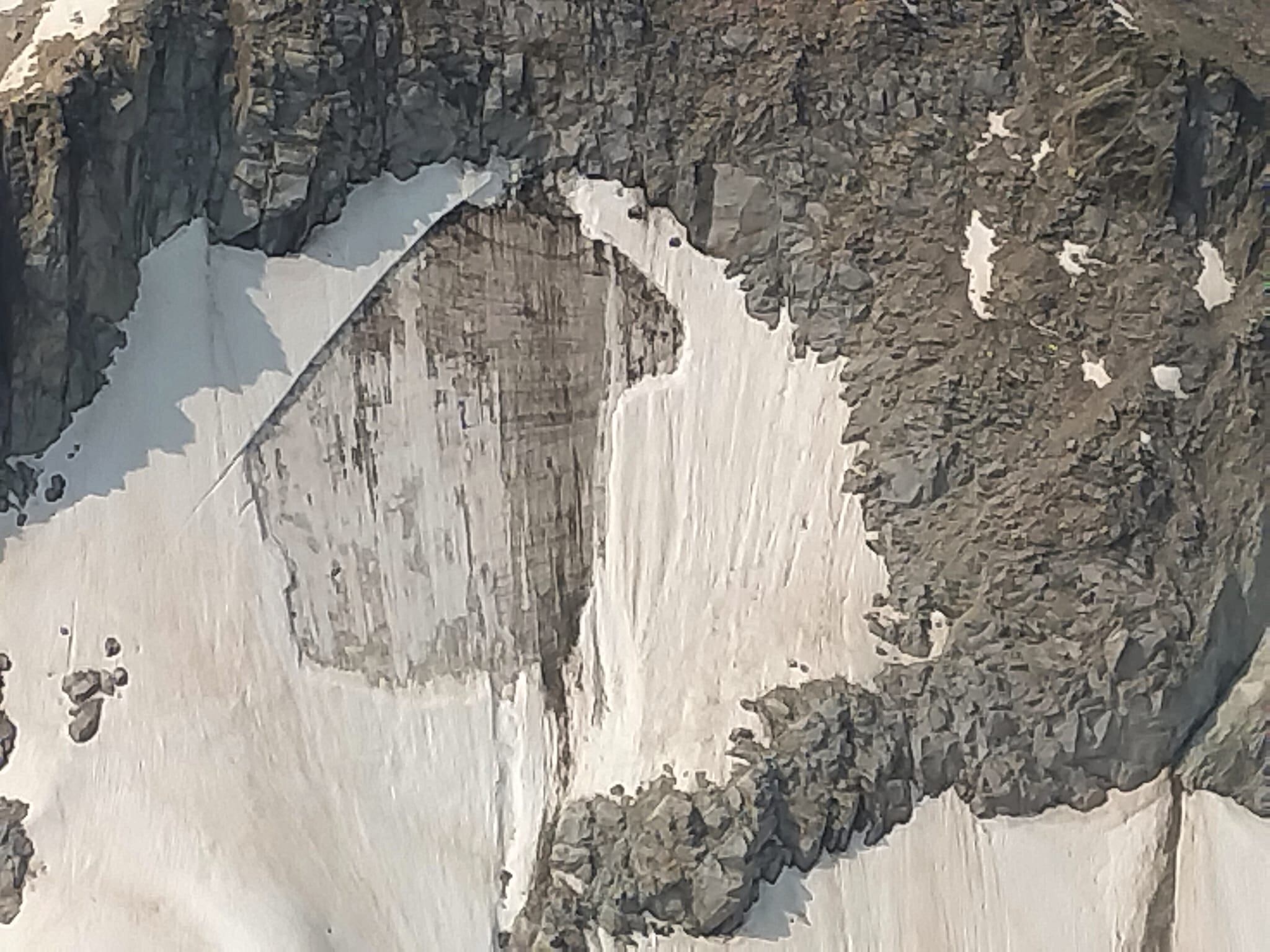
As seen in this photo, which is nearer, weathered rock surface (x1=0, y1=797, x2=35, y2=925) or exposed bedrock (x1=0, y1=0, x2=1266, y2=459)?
weathered rock surface (x1=0, y1=797, x2=35, y2=925)

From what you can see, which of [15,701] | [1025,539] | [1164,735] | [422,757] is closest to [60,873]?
[15,701]

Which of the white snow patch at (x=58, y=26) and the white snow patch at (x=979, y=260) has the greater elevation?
the white snow patch at (x=58, y=26)

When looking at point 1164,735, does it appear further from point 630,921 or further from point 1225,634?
point 630,921

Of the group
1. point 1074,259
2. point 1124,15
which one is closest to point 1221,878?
point 1074,259

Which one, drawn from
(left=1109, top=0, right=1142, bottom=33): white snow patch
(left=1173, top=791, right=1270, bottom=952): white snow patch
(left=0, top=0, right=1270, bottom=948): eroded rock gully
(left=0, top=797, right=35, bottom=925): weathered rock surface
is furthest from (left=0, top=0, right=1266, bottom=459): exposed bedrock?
→ (left=1173, top=791, right=1270, bottom=952): white snow patch

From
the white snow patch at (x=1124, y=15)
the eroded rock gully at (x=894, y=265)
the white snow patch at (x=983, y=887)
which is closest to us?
the eroded rock gully at (x=894, y=265)

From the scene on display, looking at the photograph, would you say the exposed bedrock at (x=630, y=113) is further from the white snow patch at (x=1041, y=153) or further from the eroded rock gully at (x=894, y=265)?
the white snow patch at (x=1041, y=153)

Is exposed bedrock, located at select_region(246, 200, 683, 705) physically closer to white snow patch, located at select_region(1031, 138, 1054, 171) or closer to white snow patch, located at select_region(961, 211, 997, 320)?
white snow patch, located at select_region(961, 211, 997, 320)

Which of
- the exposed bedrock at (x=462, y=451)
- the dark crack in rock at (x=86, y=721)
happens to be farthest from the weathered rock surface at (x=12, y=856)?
the exposed bedrock at (x=462, y=451)
